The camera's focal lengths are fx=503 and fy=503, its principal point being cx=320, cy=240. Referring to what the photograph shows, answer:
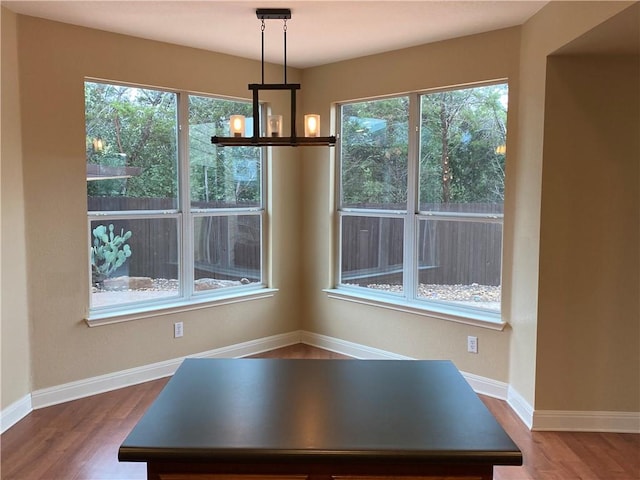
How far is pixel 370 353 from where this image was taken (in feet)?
14.9

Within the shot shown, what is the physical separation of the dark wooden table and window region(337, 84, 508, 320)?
228cm

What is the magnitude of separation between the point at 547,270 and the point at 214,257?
2.75 meters

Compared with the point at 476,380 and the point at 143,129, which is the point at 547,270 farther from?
the point at 143,129

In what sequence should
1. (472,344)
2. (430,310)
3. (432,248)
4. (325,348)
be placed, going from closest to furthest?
1. (472,344)
2. (430,310)
3. (432,248)
4. (325,348)

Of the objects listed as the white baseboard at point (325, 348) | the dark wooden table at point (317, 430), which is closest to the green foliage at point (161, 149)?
the white baseboard at point (325, 348)

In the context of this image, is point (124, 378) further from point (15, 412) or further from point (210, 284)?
point (210, 284)

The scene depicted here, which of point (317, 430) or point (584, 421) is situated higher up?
point (317, 430)

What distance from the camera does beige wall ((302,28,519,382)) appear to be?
365cm

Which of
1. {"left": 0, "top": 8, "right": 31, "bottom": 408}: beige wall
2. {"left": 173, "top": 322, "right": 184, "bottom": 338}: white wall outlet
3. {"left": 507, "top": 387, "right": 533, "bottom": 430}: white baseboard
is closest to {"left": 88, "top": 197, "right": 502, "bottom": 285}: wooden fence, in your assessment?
{"left": 173, "top": 322, "right": 184, "bottom": 338}: white wall outlet

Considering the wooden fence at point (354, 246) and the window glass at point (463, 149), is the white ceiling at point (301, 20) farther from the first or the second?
the wooden fence at point (354, 246)

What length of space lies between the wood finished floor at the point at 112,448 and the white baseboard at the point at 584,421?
5 cm

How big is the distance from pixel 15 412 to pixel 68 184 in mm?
1558

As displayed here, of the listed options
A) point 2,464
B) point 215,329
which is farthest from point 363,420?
point 215,329

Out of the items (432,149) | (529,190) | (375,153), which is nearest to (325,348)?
(375,153)
